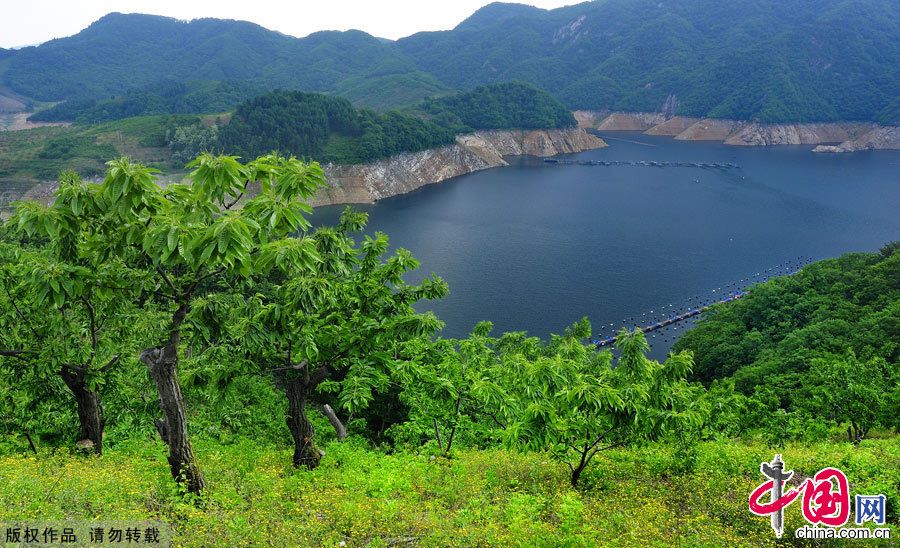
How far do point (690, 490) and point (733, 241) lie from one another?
87720 mm

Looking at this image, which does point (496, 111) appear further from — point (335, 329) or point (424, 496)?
point (424, 496)

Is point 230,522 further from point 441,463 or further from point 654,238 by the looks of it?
point 654,238

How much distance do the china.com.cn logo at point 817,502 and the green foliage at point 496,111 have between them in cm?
17015

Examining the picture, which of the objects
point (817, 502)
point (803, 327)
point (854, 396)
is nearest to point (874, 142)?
point (803, 327)

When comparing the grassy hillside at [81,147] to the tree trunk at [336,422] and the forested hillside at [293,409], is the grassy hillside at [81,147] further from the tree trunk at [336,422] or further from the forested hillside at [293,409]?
the tree trunk at [336,422]

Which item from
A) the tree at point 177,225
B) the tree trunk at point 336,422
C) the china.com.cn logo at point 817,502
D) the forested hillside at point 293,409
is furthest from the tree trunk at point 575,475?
the tree at point 177,225

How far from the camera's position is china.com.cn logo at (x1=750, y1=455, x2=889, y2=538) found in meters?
10.6

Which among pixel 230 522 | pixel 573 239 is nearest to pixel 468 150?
pixel 573 239

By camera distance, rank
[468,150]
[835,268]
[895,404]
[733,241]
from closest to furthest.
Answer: [895,404]
[835,268]
[733,241]
[468,150]

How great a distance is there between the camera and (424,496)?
38.5 ft

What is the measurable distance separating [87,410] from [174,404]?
5.62 m

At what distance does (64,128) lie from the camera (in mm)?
148000

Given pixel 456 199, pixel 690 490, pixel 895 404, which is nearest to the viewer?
pixel 690 490

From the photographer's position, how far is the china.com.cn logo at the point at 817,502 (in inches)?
418
